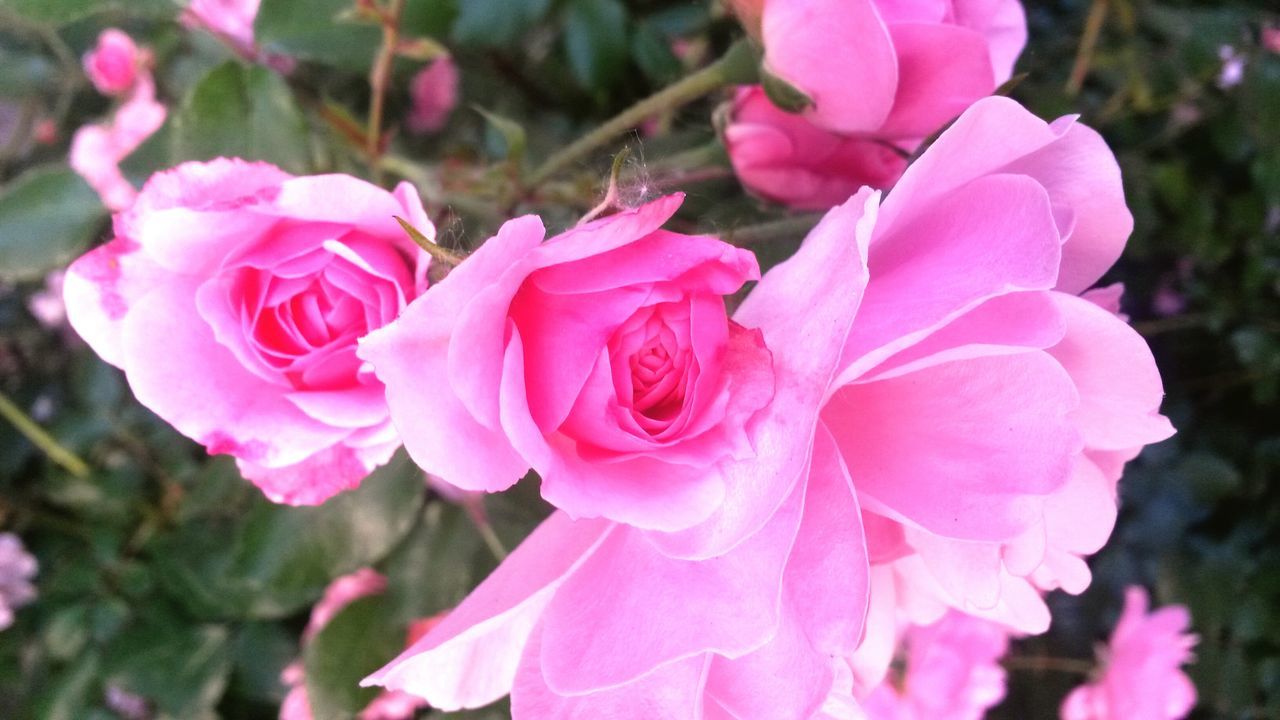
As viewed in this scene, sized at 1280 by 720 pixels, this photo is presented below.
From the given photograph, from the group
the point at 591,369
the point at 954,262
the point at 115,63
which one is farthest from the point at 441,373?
the point at 115,63

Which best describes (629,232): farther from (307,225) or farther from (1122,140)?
(1122,140)

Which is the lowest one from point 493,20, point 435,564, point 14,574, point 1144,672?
point 1144,672

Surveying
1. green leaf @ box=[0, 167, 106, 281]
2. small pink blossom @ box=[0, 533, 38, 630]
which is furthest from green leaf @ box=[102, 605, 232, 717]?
green leaf @ box=[0, 167, 106, 281]

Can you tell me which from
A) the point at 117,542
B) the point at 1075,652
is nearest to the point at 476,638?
the point at 117,542

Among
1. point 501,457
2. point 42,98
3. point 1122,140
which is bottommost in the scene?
point 1122,140

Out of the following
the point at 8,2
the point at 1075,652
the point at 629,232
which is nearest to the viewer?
the point at 629,232

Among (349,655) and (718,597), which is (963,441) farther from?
(349,655)

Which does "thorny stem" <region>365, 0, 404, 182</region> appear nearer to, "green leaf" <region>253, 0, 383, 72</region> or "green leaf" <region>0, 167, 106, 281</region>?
"green leaf" <region>253, 0, 383, 72</region>
